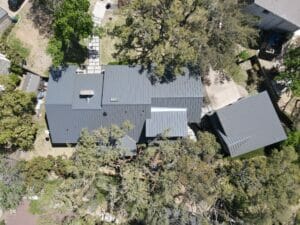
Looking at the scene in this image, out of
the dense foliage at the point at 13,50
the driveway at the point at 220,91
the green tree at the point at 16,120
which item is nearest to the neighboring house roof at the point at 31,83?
the dense foliage at the point at 13,50

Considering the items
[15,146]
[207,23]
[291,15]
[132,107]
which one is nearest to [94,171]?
[132,107]

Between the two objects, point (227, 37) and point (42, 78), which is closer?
point (227, 37)

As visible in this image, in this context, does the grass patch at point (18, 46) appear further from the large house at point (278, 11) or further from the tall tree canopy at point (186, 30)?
the large house at point (278, 11)

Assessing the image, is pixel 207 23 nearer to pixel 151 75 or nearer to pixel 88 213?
pixel 151 75

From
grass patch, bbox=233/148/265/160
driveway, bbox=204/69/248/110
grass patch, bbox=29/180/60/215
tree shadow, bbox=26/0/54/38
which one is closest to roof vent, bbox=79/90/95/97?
tree shadow, bbox=26/0/54/38

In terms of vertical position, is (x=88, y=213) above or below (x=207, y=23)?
below

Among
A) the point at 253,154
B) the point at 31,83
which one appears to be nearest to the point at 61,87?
the point at 31,83
